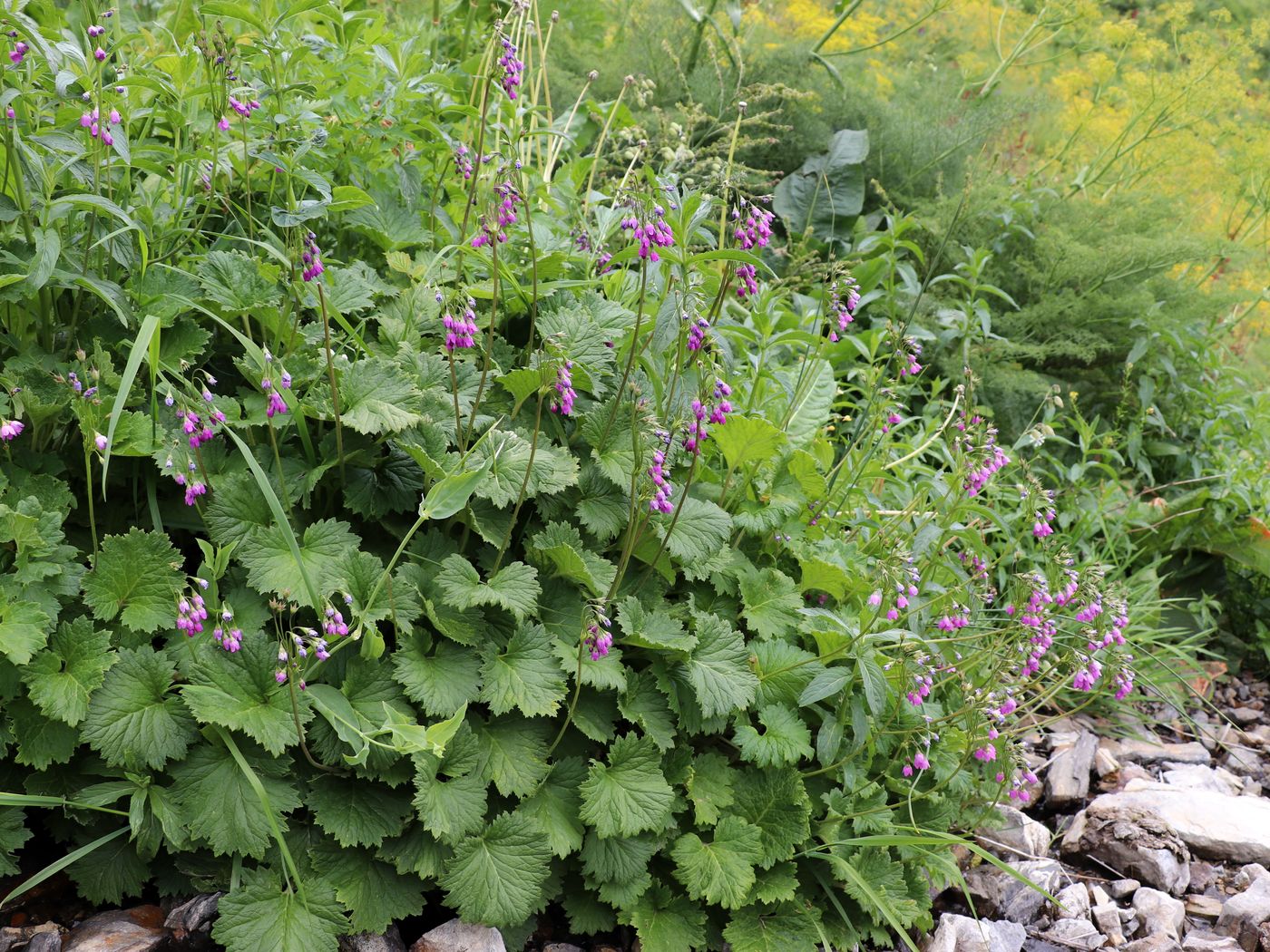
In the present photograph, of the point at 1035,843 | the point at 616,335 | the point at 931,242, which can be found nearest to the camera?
the point at 616,335

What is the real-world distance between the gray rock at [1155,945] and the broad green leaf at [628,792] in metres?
1.24

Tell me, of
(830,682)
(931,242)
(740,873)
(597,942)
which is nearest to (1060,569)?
(830,682)

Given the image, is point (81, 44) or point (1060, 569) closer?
point (1060, 569)

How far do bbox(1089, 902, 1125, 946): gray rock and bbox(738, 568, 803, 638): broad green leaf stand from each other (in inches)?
40.4

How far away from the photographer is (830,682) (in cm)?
203

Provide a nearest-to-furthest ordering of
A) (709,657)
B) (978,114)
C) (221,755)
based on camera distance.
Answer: (221,755) < (709,657) < (978,114)

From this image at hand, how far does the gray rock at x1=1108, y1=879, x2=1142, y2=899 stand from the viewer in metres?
2.51

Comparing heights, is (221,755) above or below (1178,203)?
below

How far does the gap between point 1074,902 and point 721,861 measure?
103cm

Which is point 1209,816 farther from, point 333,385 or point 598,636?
point 333,385

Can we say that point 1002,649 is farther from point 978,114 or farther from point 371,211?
point 978,114

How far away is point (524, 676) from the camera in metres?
1.89

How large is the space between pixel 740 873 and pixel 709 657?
431 millimetres

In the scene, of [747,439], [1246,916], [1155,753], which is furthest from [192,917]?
[1155,753]
